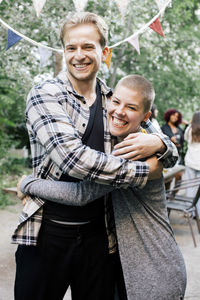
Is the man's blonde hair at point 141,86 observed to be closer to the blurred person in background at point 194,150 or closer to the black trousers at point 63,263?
the black trousers at point 63,263

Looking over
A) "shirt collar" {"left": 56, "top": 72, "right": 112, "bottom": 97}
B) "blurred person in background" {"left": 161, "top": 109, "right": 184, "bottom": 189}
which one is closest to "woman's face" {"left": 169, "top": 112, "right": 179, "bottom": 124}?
"blurred person in background" {"left": 161, "top": 109, "right": 184, "bottom": 189}

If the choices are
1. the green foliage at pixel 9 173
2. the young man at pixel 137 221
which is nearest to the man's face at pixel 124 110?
the young man at pixel 137 221

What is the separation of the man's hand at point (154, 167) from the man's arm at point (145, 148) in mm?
21

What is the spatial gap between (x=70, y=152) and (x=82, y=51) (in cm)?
56

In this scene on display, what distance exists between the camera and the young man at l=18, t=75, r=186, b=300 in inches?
62.7

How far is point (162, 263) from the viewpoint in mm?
1617

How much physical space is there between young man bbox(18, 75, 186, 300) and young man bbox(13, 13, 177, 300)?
79 mm

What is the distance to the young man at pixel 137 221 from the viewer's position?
1.59 meters

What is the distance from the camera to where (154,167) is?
158 centimetres

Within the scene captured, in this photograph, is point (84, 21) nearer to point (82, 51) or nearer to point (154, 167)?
point (82, 51)

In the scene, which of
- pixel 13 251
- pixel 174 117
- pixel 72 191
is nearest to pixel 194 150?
pixel 174 117

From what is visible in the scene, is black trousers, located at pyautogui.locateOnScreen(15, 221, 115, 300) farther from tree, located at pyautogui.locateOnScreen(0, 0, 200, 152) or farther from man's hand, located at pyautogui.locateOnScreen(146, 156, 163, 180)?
tree, located at pyautogui.locateOnScreen(0, 0, 200, 152)

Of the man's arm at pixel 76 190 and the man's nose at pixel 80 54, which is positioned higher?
the man's nose at pixel 80 54

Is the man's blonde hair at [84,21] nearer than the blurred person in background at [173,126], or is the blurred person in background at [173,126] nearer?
the man's blonde hair at [84,21]
